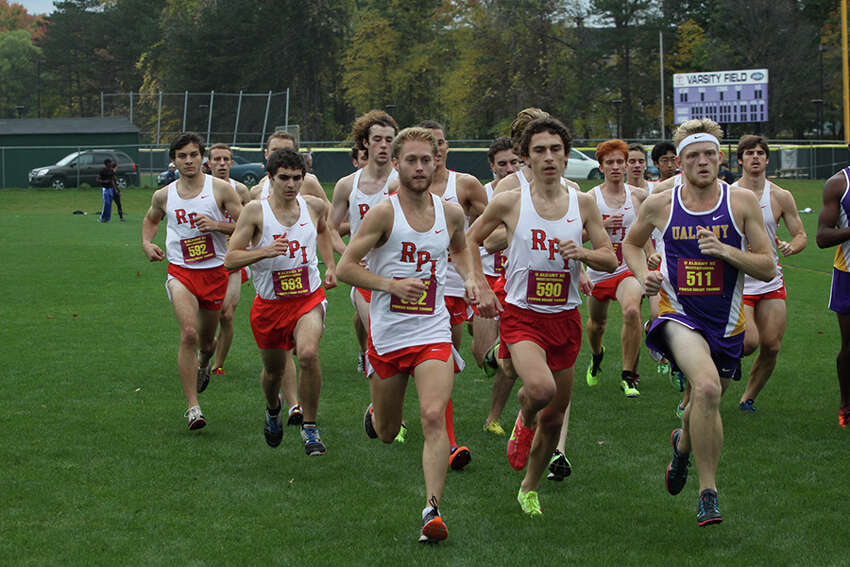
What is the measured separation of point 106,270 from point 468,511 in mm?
15223

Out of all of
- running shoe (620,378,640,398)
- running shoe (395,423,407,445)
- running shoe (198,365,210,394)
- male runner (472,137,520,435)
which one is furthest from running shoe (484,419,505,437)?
running shoe (198,365,210,394)

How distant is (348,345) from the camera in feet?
40.3

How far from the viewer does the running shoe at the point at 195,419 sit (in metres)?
8.01

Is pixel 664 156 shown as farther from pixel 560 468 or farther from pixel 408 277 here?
pixel 408 277

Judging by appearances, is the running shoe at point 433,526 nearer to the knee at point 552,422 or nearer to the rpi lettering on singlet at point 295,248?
the knee at point 552,422

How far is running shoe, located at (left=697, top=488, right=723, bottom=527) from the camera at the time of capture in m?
5.39

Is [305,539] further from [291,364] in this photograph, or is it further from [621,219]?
[621,219]

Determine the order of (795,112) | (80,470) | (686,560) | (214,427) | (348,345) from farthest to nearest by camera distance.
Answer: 1. (795,112)
2. (348,345)
3. (214,427)
4. (80,470)
5. (686,560)

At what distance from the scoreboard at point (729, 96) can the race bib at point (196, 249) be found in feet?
114

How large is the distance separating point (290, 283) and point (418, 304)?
1809 mm

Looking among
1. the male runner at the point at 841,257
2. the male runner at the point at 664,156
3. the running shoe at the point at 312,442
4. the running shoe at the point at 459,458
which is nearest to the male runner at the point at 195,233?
the running shoe at the point at 312,442

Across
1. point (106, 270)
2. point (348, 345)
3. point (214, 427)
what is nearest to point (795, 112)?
point (106, 270)

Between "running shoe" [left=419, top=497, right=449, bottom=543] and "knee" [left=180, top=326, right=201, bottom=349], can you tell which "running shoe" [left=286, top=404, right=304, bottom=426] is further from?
"running shoe" [left=419, top=497, right=449, bottom=543]

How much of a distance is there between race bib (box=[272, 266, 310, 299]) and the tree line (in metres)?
53.4
